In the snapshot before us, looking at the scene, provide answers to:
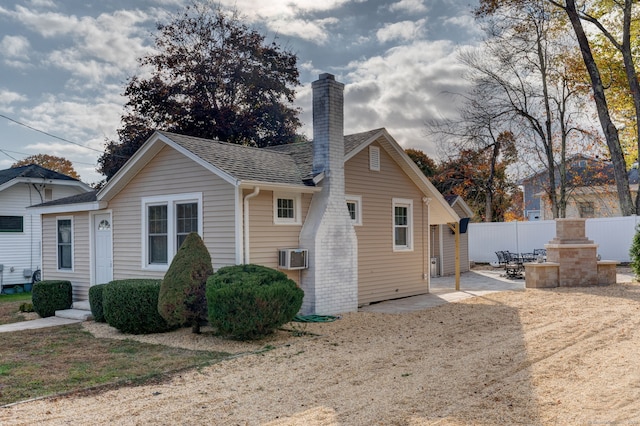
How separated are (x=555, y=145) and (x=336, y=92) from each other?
21.1 metres

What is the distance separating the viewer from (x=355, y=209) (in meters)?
12.9

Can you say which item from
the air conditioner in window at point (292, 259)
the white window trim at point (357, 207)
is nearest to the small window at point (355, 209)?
the white window trim at point (357, 207)

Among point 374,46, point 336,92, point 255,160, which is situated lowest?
point 255,160

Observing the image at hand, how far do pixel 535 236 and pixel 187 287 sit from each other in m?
19.7

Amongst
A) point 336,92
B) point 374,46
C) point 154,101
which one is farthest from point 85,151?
point 336,92

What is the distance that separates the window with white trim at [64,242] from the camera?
46.4 ft

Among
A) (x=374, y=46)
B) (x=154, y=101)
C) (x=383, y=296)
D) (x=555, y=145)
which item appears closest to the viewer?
(x=383, y=296)

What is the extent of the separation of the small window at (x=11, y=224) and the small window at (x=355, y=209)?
15.0 m

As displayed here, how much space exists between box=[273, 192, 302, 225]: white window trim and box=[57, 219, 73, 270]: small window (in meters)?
6.69

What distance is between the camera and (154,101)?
25.4 m

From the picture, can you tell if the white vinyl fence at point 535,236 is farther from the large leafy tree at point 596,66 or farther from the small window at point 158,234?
the small window at point 158,234

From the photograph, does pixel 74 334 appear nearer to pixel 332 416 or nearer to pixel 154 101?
pixel 332 416

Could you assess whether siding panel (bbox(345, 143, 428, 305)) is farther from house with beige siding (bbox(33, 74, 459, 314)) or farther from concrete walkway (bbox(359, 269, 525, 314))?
concrete walkway (bbox(359, 269, 525, 314))

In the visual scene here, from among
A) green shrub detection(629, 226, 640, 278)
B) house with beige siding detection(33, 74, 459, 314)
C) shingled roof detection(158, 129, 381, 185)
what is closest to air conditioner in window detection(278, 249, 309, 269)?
house with beige siding detection(33, 74, 459, 314)
